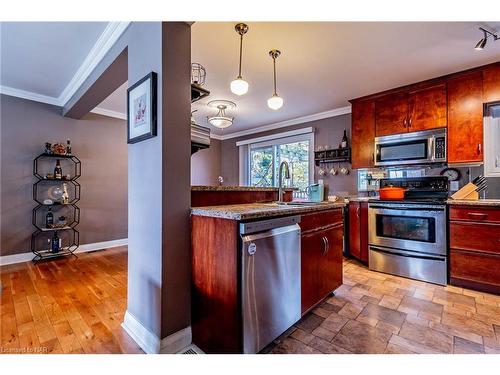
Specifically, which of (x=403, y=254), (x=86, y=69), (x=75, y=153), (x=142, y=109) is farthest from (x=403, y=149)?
(x=75, y=153)

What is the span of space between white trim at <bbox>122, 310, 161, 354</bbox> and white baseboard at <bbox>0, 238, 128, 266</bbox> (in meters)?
2.76

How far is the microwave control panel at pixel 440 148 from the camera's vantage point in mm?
2901

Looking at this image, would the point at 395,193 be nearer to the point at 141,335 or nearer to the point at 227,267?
the point at 227,267

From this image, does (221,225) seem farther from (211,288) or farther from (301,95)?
(301,95)

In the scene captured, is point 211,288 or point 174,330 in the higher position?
point 211,288

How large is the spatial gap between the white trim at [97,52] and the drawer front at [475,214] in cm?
353

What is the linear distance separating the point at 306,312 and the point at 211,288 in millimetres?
822

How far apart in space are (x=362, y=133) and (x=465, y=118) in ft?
3.73

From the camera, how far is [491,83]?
2.61 metres

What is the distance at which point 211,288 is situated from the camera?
144 cm
